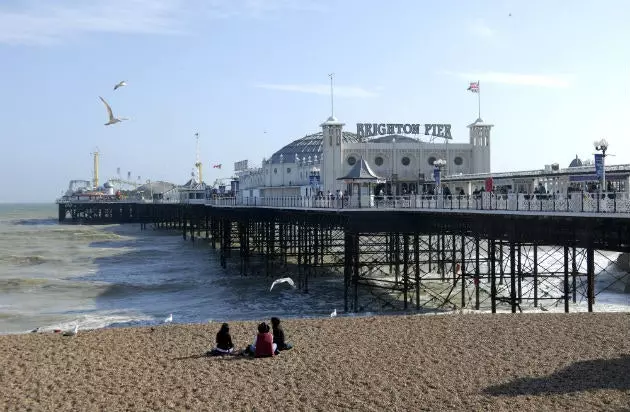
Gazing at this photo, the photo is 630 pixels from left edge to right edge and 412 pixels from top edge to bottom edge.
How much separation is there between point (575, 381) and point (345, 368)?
452 centimetres

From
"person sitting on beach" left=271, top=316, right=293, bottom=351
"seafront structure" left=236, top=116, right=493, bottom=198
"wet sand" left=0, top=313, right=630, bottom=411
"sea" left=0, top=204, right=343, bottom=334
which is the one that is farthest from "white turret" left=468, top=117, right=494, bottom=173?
"person sitting on beach" left=271, top=316, right=293, bottom=351

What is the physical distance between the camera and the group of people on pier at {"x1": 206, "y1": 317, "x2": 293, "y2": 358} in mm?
16953

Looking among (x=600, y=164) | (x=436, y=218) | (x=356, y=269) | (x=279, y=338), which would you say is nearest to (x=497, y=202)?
(x=600, y=164)

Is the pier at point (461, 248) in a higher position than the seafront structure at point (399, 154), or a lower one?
lower

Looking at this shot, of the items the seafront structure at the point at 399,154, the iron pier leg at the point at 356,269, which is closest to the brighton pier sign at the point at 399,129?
the seafront structure at the point at 399,154

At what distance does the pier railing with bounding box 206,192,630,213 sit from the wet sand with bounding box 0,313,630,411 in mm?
3098

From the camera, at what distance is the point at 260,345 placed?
17.0m

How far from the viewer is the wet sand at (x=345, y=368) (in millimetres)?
13570

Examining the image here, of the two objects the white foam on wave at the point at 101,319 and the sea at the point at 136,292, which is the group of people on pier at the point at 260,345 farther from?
the white foam on wave at the point at 101,319

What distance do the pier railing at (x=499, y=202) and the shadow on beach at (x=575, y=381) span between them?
207 inches

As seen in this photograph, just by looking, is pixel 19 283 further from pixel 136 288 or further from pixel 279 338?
pixel 279 338

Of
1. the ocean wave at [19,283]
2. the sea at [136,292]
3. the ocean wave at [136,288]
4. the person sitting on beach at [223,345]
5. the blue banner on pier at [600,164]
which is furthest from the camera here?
the ocean wave at [19,283]

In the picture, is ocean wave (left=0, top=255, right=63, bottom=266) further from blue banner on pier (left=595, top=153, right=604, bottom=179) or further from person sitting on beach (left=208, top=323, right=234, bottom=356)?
blue banner on pier (left=595, top=153, right=604, bottom=179)

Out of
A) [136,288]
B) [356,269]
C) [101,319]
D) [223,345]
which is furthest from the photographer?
[136,288]
